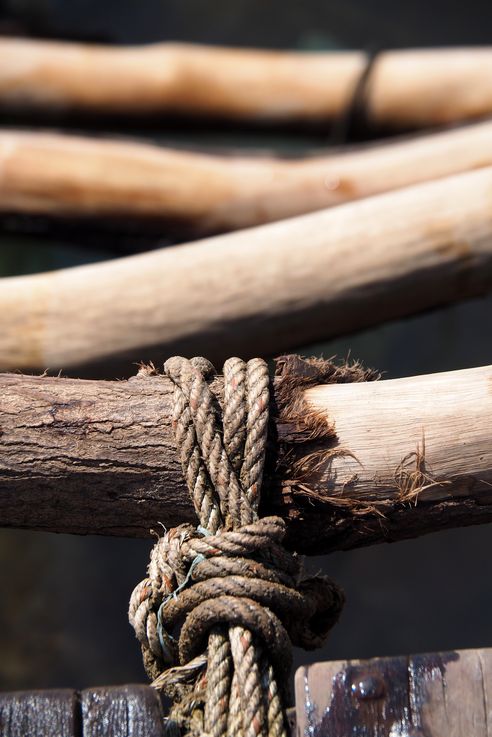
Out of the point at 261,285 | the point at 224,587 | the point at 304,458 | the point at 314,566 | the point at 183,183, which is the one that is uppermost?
the point at 183,183

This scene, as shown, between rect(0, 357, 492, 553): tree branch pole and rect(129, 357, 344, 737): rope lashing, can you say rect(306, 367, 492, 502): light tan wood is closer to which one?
rect(0, 357, 492, 553): tree branch pole

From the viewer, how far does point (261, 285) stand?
2.23m

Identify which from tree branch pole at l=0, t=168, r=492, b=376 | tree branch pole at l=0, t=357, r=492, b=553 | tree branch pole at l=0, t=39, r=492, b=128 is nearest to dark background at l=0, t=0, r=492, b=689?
tree branch pole at l=0, t=39, r=492, b=128

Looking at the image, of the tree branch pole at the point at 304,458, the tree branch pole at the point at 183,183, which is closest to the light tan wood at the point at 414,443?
the tree branch pole at the point at 304,458

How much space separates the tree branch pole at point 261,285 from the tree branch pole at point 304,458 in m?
1.02

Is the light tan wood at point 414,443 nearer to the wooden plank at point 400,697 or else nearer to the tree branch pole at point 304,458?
the tree branch pole at point 304,458

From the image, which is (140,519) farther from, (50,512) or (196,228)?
(196,228)

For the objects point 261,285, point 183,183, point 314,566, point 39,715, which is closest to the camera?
point 39,715

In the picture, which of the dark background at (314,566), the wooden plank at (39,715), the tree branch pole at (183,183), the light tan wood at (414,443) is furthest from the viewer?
the dark background at (314,566)

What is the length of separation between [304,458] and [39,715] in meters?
0.49

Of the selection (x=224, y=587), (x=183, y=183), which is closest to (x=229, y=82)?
(x=183, y=183)

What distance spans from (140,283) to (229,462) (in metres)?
1.22

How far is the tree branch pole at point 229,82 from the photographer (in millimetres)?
3814

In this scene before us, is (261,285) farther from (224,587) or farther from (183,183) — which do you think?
(224,587)
